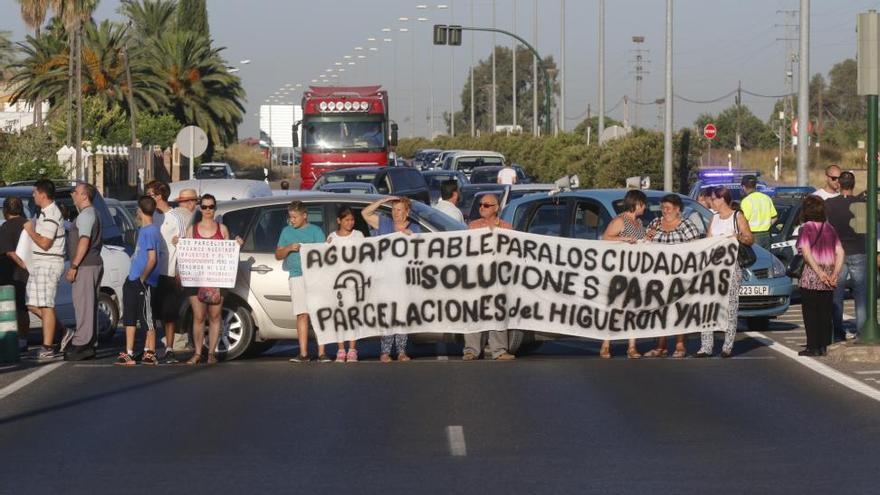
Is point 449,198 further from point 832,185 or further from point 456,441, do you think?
point 456,441

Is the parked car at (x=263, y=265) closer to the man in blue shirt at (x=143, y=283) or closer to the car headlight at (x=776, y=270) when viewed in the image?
the man in blue shirt at (x=143, y=283)

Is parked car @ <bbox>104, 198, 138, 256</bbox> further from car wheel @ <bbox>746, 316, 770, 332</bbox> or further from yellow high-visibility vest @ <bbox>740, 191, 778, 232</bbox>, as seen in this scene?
yellow high-visibility vest @ <bbox>740, 191, 778, 232</bbox>

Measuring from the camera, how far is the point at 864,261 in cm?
1773

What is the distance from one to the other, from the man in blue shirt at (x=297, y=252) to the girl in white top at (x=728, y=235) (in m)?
3.96

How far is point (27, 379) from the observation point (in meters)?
15.6

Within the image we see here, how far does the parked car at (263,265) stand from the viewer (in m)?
16.8

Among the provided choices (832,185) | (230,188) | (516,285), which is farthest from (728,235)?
(230,188)

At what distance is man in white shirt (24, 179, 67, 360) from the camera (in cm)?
1736

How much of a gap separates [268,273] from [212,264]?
0.66 m

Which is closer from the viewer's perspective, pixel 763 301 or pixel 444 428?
pixel 444 428

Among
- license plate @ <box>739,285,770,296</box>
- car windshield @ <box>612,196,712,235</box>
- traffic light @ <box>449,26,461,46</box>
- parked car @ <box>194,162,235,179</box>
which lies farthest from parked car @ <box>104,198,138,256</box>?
parked car @ <box>194,162,235,179</box>

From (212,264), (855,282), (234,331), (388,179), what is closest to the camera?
(212,264)

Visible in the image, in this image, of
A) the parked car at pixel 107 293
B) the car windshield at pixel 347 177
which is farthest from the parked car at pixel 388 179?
the parked car at pixel 107 293

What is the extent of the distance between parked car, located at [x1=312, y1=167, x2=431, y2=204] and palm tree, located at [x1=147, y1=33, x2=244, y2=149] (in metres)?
42.3
